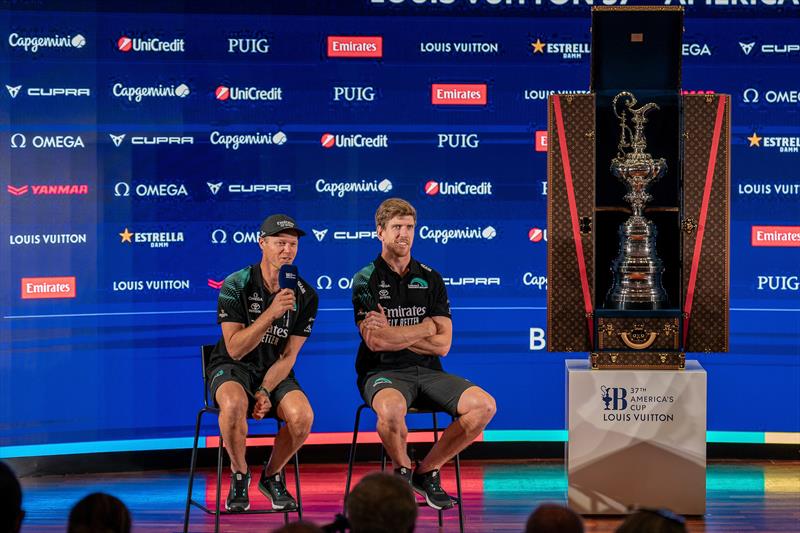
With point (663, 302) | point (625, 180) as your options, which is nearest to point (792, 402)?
point (663, 302)

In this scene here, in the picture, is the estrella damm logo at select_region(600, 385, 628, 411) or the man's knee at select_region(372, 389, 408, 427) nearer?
the man's knee at select_region(372, 389, 408, 427)

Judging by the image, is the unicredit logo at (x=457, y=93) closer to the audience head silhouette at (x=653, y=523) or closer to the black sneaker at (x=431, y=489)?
the black sneaker at (x=431, y=489)

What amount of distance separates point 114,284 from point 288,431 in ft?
6.29

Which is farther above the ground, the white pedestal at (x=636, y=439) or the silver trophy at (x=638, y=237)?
the silver trophy at (x=638, y=237)

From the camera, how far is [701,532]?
503 cm

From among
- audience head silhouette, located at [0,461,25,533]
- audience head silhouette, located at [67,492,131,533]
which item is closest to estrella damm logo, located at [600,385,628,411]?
audience head silhouette, located at [67,492,131,533]

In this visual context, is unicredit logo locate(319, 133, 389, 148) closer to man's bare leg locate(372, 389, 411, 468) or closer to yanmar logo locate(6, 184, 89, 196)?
yanmar logo locate(6, 184, 89, 196)

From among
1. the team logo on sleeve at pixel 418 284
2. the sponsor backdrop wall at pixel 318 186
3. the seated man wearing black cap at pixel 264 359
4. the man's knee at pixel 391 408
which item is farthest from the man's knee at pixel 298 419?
the sponsor backdrop wall at pixel 318 186

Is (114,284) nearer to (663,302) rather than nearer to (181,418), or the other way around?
(181,418)

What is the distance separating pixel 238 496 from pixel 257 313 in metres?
0.77

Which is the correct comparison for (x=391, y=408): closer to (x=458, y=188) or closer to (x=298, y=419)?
(x=298, y=419)

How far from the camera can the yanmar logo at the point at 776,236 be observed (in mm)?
6434

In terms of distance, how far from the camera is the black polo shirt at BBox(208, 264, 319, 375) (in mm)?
4961

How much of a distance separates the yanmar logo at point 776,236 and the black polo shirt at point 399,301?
217 centimetres
